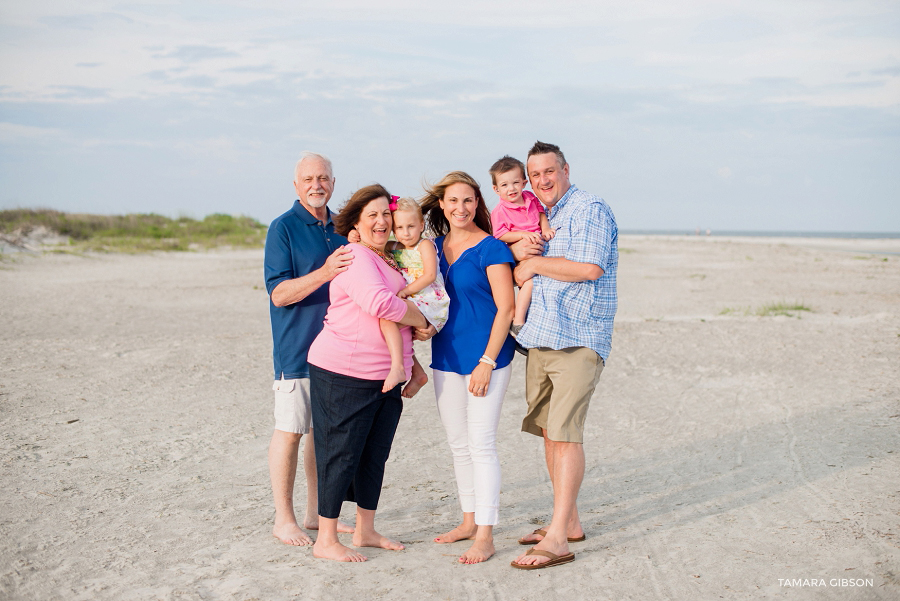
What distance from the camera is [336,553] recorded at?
12.6 ft

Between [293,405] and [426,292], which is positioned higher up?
[426,292]

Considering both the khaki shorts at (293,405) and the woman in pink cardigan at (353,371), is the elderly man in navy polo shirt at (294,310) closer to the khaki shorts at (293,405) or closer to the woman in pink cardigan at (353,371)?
the khaki shorts at (293,405)

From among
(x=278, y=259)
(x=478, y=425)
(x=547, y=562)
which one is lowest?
(x=547, y=562)

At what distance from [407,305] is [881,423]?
16.8 ft

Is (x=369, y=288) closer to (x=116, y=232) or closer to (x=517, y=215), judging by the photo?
(x=517, y=215)

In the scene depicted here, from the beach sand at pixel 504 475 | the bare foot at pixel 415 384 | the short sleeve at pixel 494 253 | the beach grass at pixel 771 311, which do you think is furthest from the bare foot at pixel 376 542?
the beach grass at pixel 771 311

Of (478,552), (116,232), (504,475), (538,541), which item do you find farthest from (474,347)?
(116,232)

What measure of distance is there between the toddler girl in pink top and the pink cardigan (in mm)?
649

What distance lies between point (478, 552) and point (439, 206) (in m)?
1.98

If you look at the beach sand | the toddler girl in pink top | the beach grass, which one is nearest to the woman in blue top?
the toddler girl in pink top

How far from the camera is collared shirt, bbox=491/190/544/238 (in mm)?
3979

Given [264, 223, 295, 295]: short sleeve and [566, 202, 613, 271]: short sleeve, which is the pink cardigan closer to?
[264, 223, 295, 295]: short sleeve

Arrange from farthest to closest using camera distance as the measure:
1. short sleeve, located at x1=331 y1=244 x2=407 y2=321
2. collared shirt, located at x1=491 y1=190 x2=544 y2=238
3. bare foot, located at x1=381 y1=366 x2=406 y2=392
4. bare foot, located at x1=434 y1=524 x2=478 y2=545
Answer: bare foot, located at x1=434 y1=524 x2=478 y2=545 < collared shirt, located at x1=491 y1=190 x2=544 y2=238 < bare foot, located at x1=381 y1=366 x2=406 y2=392 < short sleeve, located at x1=331 y1=244 x2=407 y2=321

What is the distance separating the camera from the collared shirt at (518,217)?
157 inches
